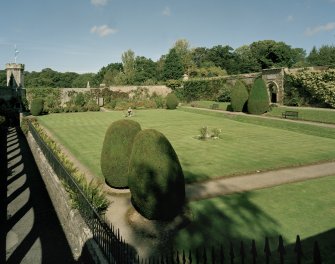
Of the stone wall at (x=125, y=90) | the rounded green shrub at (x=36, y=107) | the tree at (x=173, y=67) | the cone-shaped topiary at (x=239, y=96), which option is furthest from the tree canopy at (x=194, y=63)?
the cone-shaped topiary at (x=239, y=96)

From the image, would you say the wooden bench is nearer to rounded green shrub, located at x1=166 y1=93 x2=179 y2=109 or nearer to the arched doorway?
the arched doorway

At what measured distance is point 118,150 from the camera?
10453 millimetres

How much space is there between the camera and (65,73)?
338 feet

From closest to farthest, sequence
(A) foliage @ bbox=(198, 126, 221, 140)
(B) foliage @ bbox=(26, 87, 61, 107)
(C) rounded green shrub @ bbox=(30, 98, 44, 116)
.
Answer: (A) foliage @ bbox=(198, 126, 221, 140) → (C) rounded green shrub @ bbox=(30, 98, 44, 116) → (B) foliage @ bbox=(26, 87, 61, 107)

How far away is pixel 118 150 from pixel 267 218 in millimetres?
5081

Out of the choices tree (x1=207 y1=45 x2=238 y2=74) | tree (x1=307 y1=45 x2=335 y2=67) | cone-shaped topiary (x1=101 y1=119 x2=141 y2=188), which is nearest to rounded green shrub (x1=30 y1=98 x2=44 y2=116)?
cone-shaped topiary (x1=101 y1=119 x2=141 y2=188)

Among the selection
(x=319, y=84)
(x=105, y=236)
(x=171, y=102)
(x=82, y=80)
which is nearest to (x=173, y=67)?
(x=171, y=102)

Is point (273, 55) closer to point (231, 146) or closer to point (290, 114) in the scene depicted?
point (290, 114)

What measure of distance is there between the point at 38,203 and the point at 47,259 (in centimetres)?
422

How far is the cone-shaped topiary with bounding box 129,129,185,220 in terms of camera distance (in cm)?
796

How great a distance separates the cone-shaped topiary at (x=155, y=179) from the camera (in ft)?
26.1

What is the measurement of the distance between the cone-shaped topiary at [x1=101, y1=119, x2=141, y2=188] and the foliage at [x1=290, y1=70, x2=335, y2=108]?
2488 cm

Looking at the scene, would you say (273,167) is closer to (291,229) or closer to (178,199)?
(291,229)

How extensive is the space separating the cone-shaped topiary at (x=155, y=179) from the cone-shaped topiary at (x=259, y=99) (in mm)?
23825
